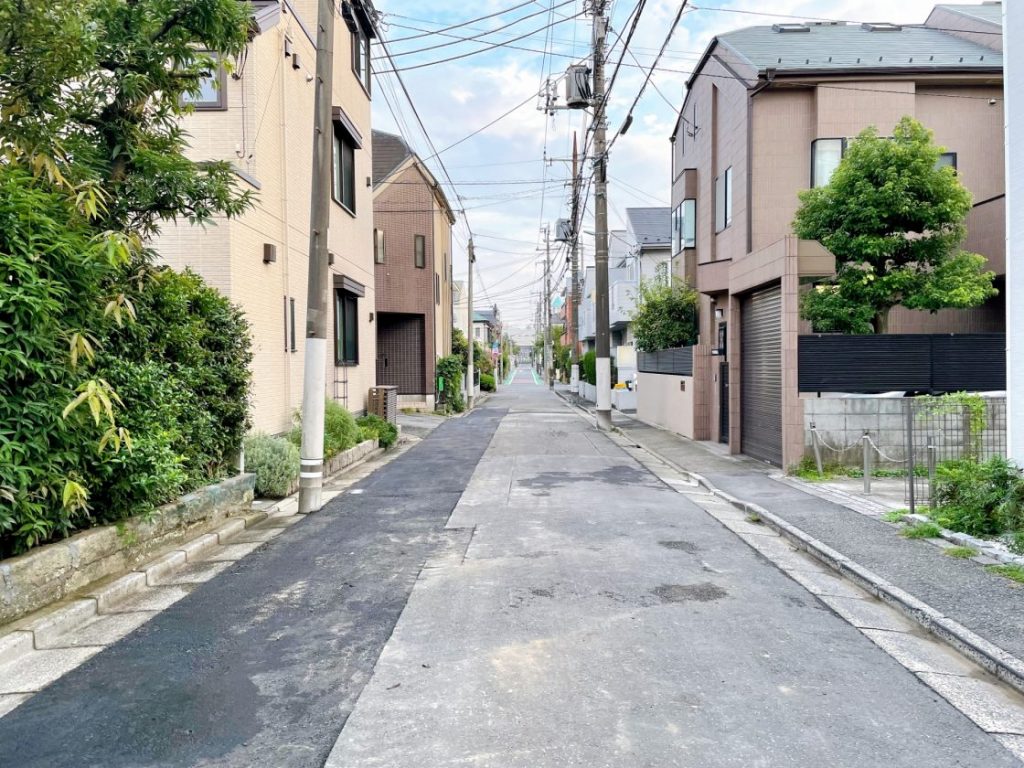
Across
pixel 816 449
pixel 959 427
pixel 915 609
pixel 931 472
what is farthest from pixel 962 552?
pixel 816 449

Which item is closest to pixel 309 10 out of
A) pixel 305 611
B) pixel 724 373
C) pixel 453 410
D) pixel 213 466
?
pixel 213 466

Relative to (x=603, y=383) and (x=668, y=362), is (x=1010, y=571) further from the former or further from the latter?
(x=603, y=383)

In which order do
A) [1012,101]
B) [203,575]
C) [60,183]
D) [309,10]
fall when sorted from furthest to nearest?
1. [309,10]
2. [1012,101]
3. [203,575]
4. [60,183]

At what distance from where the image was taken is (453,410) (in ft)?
101

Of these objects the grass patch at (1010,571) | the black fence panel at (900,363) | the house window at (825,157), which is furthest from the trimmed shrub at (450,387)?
the grass patch at (1010,571)

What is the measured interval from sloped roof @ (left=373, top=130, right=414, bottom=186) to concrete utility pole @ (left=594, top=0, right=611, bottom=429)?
35.8 ft

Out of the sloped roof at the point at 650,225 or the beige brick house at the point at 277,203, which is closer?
the beige brick house at the point at 277,203

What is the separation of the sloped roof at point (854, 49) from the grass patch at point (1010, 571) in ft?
44.9

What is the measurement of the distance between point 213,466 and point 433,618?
456cm

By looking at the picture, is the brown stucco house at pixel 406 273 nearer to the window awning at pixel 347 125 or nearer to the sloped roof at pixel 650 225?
the window awning at pixel 347 125

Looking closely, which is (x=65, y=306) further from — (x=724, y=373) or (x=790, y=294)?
(x=724, y=373)

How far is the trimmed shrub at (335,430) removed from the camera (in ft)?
41.6

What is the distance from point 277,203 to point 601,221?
1200 centimetres

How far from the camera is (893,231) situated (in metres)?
12.9
